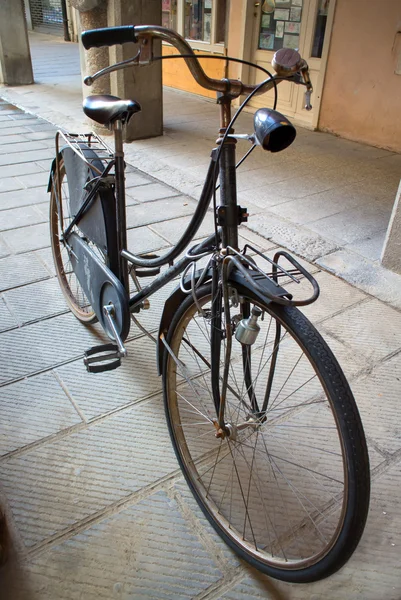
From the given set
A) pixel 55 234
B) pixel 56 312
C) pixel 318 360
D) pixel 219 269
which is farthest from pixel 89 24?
pixel 318 360

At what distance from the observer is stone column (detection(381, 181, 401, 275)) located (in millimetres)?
2797

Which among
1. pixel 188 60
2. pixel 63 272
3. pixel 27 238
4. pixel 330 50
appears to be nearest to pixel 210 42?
pixel 330 50

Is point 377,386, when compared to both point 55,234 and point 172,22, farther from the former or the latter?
point 172,22

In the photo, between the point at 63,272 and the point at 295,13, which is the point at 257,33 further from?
the point at 63,272

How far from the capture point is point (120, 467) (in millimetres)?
1757

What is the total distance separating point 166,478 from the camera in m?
1.73

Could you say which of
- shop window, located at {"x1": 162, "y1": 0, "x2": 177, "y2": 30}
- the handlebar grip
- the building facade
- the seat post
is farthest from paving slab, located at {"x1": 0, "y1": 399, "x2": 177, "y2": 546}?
shop window, located at {"x1": 162, "y1": 0, "x2": 177, "y2": 30}

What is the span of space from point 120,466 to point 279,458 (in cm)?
57

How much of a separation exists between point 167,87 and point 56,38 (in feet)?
26.0

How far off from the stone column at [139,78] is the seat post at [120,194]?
336cm

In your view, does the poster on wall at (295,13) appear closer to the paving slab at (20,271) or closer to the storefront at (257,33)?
the storefront at (257,33)

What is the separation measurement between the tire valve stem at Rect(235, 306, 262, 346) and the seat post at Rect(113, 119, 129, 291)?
0.76 m

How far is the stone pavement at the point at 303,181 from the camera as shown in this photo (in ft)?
10.5

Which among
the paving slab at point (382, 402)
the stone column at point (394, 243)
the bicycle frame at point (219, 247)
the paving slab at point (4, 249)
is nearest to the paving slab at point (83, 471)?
the bicycle frame at point (219, 247)
